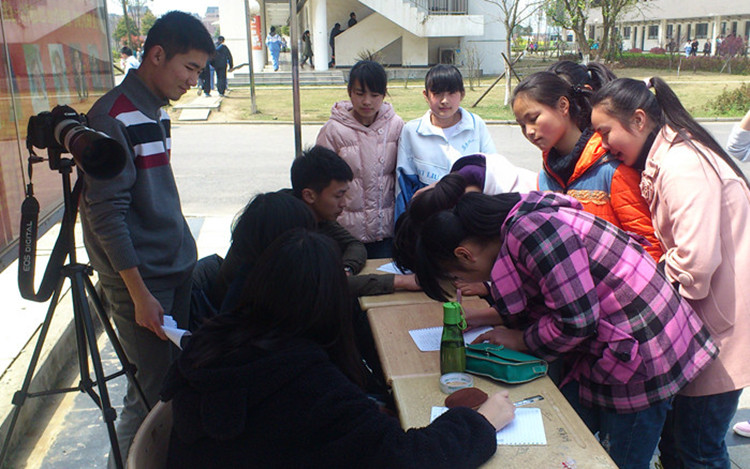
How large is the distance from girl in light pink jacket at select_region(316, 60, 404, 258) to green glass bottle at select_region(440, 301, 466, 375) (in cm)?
161

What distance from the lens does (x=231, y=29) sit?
80.2 ft

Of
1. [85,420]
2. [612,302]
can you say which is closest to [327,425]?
[612,302]

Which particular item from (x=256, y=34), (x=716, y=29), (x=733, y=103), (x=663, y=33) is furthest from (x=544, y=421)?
(x=663, y=33)

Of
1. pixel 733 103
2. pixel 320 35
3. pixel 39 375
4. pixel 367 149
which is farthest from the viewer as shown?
pixel 320 35

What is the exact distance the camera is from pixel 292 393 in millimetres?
1306

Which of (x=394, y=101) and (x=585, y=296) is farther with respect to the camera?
(x=394, y=101)

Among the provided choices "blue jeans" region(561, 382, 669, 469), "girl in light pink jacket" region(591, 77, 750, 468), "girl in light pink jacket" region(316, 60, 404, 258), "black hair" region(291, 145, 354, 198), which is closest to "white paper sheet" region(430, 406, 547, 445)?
"blue jeans" region(561, 382, 669, 469)

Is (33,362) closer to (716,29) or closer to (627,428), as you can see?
(627,428)

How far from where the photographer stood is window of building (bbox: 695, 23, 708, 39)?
37719 mm

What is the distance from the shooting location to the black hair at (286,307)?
4.59ft

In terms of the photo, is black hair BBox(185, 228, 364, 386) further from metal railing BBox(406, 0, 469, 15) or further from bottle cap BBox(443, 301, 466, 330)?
metal railing BBox(406, 0, 469, 15)

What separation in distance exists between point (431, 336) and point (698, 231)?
0.88m

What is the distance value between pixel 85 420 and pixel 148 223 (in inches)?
53.1

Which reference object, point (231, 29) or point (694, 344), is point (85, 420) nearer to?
point (694, 344)
